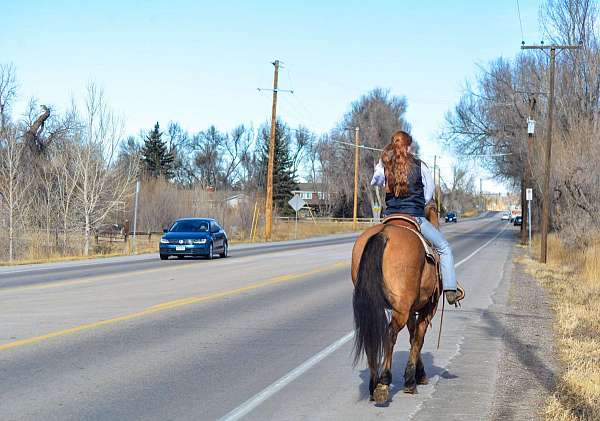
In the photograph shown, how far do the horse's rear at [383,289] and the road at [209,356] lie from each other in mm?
540

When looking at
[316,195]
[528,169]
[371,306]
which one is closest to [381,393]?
[371,306]

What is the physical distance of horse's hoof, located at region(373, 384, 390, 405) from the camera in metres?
7.18

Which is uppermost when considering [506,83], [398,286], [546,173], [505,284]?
[506,83]

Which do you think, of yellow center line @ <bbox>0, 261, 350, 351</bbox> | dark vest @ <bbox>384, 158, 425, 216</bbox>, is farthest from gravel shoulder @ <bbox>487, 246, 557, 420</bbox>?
yellow center line @ <bbox>0, 261, 350, 351</bbox>

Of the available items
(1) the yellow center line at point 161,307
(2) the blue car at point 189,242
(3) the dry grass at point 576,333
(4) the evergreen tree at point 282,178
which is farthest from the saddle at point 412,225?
(4) the evergreen tree at point 282,178

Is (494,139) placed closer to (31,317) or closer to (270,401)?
(31,317)

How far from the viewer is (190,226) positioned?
101 feet

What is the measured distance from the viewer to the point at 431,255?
771 cm

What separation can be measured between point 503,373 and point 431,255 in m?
2.32

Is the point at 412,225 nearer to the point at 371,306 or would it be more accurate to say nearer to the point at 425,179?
the point at 425,179

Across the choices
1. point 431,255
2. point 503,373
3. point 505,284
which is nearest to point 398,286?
point 431,255

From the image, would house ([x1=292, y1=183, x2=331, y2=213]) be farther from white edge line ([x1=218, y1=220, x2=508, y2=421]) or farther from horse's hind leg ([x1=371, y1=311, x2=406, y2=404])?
horse's hind leg ([x1=371, y1=311, x2=406, y2=404])

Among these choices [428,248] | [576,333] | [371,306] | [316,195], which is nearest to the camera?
[371,306]

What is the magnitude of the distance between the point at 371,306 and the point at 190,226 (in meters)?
24.3
